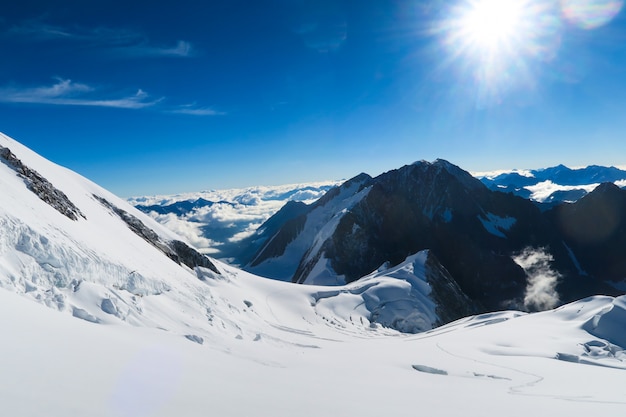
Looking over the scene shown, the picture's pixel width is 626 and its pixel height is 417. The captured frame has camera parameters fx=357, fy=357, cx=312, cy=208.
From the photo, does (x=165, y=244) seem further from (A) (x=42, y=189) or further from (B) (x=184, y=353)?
(B) (x=184, y=353)

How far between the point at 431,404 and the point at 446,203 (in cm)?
18417

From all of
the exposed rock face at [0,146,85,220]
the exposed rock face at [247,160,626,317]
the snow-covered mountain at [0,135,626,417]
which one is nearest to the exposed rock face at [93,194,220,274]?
the snow-covered mountain at [0,135,626,417]

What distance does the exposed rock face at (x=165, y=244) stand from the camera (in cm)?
4894

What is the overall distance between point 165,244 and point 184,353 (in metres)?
41.4

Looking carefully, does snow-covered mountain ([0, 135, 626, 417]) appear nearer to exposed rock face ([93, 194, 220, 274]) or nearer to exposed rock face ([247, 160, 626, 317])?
exposed rock face ([93, 194, 220, 274])

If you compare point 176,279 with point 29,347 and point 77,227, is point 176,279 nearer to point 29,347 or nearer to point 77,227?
point 77,227

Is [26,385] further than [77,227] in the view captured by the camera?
No

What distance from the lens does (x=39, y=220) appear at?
24.1 meters

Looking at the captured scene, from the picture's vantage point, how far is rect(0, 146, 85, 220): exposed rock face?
31.8 metres

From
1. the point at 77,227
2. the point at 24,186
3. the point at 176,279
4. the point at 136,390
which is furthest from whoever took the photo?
the point at 176,279

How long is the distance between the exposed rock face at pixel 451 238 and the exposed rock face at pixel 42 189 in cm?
8449

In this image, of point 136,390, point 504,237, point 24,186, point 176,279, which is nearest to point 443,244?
point 504,237

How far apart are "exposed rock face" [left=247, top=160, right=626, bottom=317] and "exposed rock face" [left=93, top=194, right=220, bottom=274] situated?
62838mm

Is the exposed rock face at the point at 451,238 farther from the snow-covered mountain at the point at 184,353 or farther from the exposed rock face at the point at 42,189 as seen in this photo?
the snow-covered mountain at the point at 184,353
